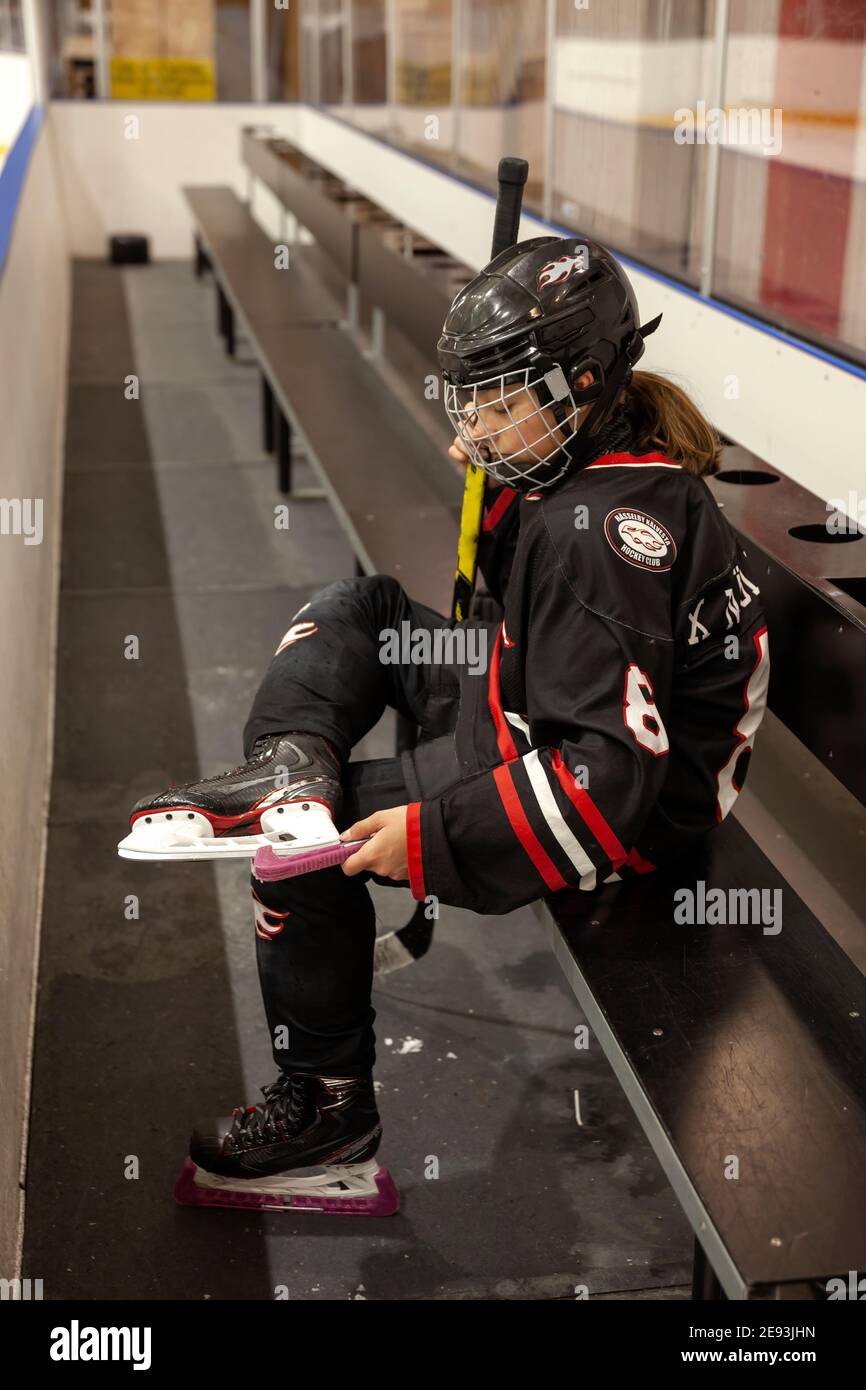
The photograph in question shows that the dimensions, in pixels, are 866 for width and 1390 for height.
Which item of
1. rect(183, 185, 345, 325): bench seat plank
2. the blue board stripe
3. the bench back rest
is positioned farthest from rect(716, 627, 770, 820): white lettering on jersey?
rect(183, 185, 345, 325): bench seat plank

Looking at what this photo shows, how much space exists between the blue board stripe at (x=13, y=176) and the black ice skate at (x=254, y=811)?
2006 millimetres

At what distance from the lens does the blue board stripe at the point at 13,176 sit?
3783mm

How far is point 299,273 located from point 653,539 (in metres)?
4.98

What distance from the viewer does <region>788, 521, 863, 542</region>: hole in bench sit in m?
2.37

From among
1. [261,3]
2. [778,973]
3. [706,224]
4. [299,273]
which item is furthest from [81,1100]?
[261,3]

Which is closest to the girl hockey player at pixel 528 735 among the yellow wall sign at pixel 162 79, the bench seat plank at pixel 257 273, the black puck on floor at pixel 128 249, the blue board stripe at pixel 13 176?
the blue board stripe at pixel 13 176

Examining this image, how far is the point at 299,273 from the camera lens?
247 inches

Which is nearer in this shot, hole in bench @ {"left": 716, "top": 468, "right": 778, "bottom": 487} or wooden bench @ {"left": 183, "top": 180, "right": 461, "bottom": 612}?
hole in bench @ {"left": 716, "top": 468, "right": 778, "bottom": 487}

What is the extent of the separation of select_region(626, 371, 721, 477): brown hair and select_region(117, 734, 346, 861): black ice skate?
629 millimetres

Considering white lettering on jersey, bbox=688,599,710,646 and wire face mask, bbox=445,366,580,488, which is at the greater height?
wire face mask, bbox=445,366,580,488

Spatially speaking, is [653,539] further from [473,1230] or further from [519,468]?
[473,1230]

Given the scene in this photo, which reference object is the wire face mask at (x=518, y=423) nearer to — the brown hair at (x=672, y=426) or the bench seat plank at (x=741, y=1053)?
the brown hair at (x=672, y=426)

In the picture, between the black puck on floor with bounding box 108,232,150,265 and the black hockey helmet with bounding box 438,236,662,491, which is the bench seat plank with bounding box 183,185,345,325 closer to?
the black puck on floor with bounding box 108,232,150,265

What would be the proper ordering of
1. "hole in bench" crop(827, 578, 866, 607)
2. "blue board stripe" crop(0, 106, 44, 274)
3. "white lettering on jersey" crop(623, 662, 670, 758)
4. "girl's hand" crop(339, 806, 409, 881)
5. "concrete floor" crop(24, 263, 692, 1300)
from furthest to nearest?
"blue board stripe" crop(0, 106, 44, 274), "hole in bench" crop(827, 578, 866, 607), "concrete floor" crop(24, 263, 692, 1300), "girl's hand" crop(339, 806, 409, 881), "white lettering on jersey" crop(623, 662, 670, 758)
